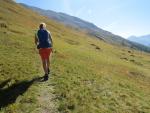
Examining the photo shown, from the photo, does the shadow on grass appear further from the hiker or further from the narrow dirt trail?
the hiker

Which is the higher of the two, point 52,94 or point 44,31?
point 44,31

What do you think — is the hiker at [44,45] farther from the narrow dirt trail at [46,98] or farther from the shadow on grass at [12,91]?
the shadow on grass at [12,91]

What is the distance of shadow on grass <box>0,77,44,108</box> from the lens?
1675 centimetres

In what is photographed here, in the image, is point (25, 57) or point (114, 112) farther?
point (25, 57)

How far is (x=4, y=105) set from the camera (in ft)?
53.2

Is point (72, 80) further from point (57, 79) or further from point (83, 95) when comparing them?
point (83, 95)

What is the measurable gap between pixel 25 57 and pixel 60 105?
1245 centimetres

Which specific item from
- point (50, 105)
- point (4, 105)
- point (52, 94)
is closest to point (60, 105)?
point (50, 105)

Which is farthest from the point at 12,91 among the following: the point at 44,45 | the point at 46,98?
the point at 44,45

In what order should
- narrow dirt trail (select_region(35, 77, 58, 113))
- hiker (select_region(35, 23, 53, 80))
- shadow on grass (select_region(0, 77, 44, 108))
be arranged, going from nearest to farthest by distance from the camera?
narrow dirt trail (select_region(35, 77, 58, 113)) → shadow on grass (select_region(0, 77, 44, 108)) → hiker (select_region(35, 23, 53, 80))

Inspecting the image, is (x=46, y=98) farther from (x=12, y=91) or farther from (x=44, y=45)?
(x=44, y=45)

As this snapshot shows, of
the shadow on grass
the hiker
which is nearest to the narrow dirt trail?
the shadow on grass

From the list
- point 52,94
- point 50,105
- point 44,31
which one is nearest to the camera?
point 50,105

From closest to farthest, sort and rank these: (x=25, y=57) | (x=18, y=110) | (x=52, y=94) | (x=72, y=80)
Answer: (x=18, y=110), (x=52, y=94), (x=72, y=80), (x=25, y=57)
